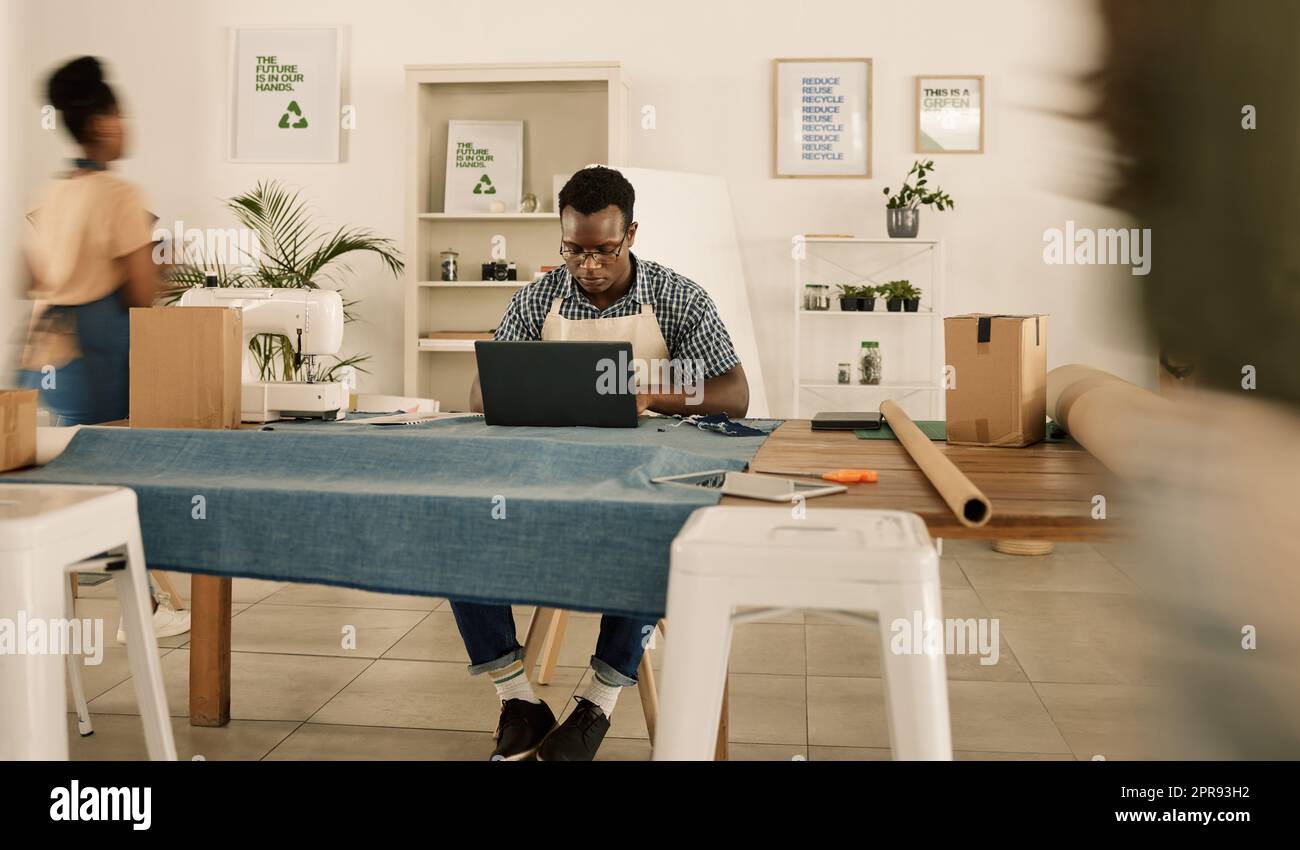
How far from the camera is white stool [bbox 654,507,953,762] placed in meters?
1.12

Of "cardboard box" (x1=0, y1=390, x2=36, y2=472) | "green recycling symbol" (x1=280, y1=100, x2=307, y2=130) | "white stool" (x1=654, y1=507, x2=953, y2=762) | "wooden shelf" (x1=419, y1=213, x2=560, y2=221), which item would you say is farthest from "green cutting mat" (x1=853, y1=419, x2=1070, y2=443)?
"green recycling symbol" (x1=280, y1=100, x2=307, y2=130)

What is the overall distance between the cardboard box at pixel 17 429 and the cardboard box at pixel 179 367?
0.33 metres

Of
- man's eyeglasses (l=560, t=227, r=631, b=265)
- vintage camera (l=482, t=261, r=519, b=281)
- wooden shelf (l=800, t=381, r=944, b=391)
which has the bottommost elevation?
wooden shelf (l=800, t=381, r=944, b=391)

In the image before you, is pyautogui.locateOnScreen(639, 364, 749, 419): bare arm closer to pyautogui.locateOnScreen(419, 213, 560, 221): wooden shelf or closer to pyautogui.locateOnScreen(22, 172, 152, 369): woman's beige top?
pyautogui.locateOnScreen(22, 172, 152, 369): woman's beige top

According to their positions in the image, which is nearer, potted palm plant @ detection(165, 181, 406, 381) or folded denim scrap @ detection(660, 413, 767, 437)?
folded denim scrap @ detection(660, 413, 767, 437)

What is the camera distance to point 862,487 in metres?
A: 1.61

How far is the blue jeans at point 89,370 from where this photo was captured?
111 inches

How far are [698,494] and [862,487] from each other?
0.29m

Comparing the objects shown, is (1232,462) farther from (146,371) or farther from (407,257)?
(407,257)

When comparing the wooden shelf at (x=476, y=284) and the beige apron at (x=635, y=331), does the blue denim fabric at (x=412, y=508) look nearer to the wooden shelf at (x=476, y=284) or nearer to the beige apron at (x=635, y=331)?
the beige apron at (x=635, y=331)

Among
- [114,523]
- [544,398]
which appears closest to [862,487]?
[544,398]

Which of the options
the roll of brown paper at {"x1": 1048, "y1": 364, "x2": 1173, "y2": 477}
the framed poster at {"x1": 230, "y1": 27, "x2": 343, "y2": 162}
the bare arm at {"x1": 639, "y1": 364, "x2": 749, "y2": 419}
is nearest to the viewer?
the roll of brown paper at {"x1": 1048, "y1": 364, "x2": 1173, "y2": 477}

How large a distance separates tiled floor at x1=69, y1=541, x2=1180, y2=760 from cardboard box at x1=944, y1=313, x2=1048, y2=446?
0.40 meters
